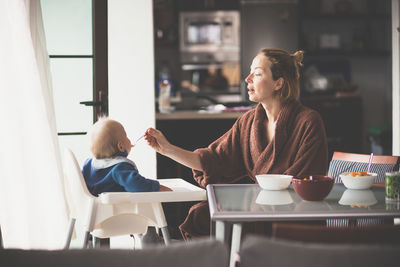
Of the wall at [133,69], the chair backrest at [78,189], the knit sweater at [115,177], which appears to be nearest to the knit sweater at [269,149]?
the knit sweater at [115,177]

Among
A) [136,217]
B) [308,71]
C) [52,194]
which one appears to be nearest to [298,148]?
[136,217]

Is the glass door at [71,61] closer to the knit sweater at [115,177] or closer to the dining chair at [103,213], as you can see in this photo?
the knit sweater at [115,177]

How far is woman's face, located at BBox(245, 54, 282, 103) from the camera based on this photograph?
2.48 meters

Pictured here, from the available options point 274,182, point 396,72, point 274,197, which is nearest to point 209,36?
point 396,72

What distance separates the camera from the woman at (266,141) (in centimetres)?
236

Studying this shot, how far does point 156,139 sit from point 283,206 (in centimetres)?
94

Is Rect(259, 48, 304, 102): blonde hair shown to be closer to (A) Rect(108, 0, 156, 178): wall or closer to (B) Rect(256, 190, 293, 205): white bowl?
(B) Rect(256, 190, 293, 205): white bowl

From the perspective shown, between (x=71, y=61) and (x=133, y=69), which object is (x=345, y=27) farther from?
(x=71, y=61)

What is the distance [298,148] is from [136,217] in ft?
2.41

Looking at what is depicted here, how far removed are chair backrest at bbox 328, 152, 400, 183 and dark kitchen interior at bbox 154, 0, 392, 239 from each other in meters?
3.92

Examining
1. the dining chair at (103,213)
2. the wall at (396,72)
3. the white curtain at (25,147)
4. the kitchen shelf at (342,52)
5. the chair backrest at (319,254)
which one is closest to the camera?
the chair backrest at (319,254)

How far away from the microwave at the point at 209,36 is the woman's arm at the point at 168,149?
4382mm

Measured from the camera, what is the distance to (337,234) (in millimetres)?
1098

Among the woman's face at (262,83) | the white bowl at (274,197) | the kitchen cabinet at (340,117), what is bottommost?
the kitchen cabinet at (340,117)
